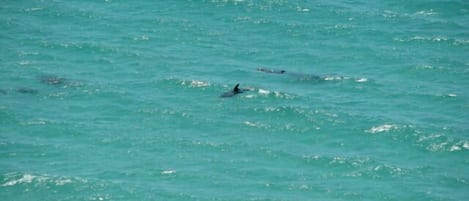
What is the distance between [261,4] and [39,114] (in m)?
28.9

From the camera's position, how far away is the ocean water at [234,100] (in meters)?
57.1

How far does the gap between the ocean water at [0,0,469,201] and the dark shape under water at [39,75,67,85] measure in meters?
0.20

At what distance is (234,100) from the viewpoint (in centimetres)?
6775

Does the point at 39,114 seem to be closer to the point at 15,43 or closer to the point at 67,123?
the point at 67,123

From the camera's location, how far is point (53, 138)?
205 ft

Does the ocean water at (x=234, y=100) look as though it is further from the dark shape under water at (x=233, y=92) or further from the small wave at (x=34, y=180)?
the dark shape under water at (x=233, y=92)

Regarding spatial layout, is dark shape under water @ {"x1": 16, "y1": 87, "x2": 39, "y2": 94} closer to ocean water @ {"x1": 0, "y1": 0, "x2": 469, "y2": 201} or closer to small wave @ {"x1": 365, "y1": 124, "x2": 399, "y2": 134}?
ocean water @ {"x1": 0, "y1": 0, "x2": 469, "y2": 201}

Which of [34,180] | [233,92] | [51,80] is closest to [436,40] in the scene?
[233,92]

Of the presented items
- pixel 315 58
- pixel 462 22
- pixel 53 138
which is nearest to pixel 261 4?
pixel 315 58

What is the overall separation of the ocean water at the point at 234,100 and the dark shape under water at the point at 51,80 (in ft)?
0.66

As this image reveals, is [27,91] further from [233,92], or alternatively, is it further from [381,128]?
[381,128]

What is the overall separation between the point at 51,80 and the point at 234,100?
48.0ft

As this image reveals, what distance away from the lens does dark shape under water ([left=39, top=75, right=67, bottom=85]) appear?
2793 inches

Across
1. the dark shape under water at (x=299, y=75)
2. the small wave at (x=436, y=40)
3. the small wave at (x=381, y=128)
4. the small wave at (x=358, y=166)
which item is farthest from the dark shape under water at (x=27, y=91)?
the small wave at (x=436, y=40)
